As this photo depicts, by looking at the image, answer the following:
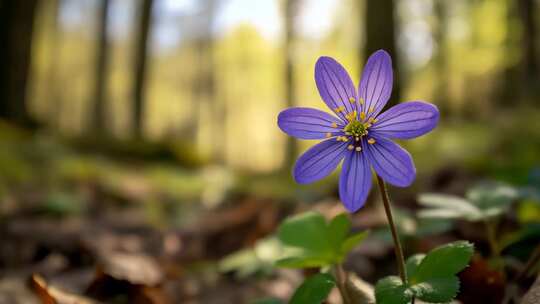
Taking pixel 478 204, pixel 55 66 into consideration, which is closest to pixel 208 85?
pixel 55 66

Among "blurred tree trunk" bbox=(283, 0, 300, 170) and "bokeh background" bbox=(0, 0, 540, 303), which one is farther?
"blurred tree trunk" bbox=(283, 0, 300, 170)

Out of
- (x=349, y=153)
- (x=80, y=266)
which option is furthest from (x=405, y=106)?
(x=80, y=266)

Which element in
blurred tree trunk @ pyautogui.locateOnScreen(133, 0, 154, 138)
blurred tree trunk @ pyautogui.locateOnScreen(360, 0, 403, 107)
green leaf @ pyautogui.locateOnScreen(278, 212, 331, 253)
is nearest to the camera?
green leaf @ pyautogui.locateOnScreen(278, 212, 331, 253)

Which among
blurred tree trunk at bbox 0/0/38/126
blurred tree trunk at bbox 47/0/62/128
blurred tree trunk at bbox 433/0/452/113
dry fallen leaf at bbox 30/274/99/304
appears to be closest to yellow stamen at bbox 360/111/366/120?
dry fallen leaf at bbox 30/274/99/304

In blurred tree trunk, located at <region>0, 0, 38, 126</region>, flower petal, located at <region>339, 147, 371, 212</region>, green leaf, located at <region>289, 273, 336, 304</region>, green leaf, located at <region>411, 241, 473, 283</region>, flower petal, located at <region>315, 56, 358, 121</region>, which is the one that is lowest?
green leaf, located at <region>289, 273, 336, 304</region>

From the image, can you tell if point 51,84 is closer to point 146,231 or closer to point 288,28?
point 288,28

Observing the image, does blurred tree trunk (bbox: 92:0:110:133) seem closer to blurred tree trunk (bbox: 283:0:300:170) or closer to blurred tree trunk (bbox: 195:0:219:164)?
blurred tree trunk (bbox: 283:0:300:170)

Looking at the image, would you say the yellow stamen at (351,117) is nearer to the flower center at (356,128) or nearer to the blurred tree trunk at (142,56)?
the flower center at (356,128)
